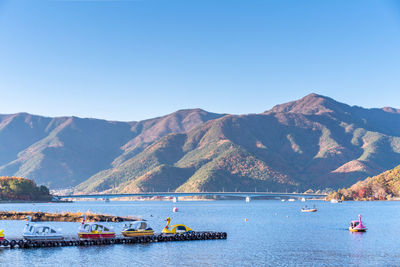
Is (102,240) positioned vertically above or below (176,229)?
below

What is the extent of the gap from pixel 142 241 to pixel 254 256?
69.9ft

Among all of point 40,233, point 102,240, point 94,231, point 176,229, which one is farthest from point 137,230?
point 40,233

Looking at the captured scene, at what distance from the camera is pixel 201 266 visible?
7256 cm

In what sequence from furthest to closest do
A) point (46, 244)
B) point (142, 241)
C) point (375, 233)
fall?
1. point (375, 233)
2. point (142, 241)
3. point (46, 244)

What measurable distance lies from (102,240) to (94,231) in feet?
14.0

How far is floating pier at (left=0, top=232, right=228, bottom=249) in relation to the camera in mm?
85000

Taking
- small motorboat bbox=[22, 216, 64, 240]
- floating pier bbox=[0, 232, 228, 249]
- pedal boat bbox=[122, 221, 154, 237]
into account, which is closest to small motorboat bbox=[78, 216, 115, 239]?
floating pier bbox=[0, 232, 228, 249]

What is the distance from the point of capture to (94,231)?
94.2 m

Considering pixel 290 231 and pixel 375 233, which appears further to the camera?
pixel 290 231

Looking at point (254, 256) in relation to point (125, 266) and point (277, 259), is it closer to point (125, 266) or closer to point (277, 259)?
point (277, 259)

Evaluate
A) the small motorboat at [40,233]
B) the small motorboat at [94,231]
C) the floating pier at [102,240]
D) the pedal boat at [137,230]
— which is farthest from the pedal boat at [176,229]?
the small motorboat at [40,233]

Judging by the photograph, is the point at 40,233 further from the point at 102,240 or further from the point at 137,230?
the point at 137,230

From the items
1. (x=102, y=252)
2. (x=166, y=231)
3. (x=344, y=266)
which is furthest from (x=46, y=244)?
(x=344, y=266)

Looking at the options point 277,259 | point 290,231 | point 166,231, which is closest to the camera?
point 277,259
